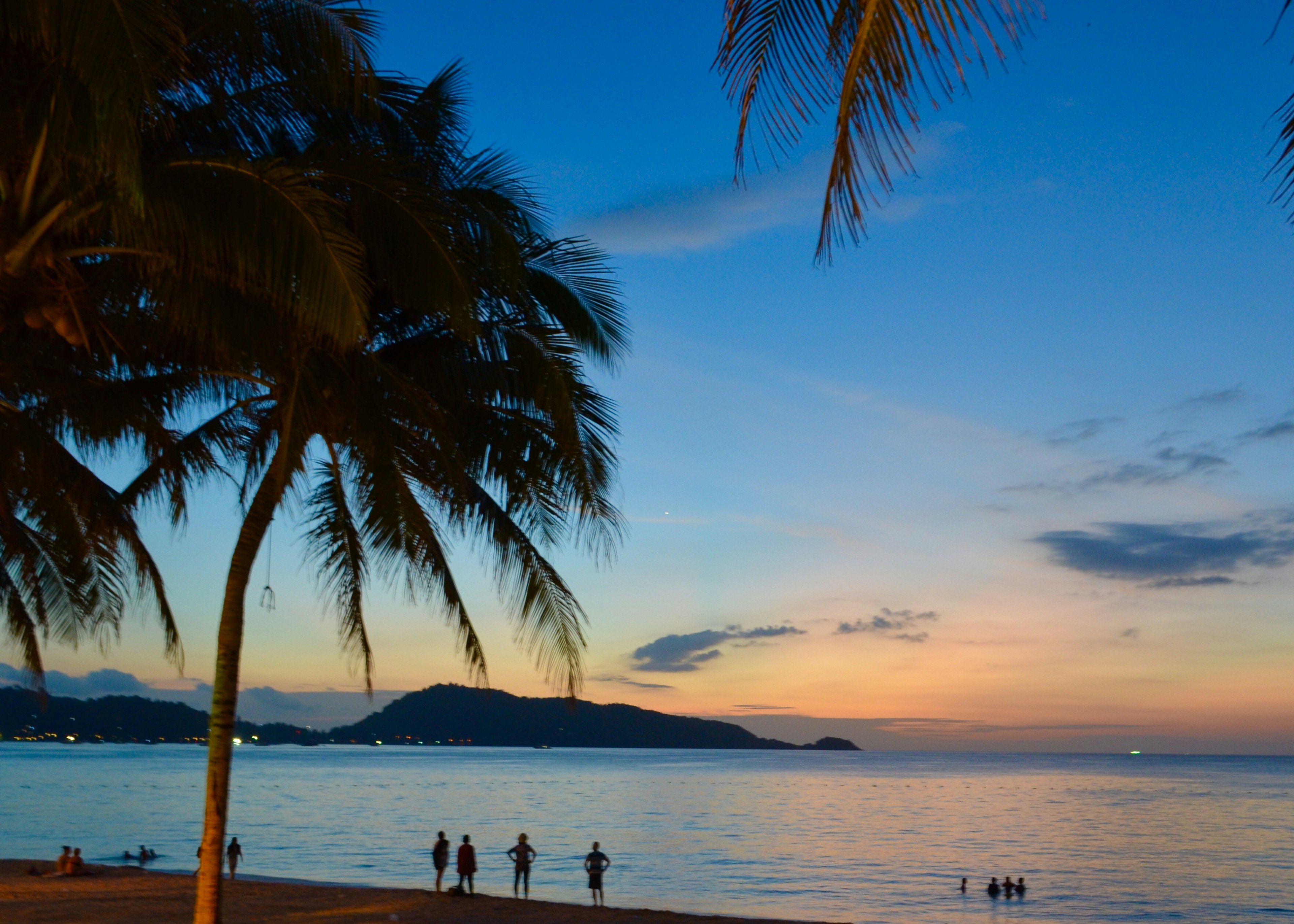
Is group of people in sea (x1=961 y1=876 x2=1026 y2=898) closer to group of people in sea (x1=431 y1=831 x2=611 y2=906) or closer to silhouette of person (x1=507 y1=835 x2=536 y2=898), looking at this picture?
group of people in sea (x1=431 y1=831 x2=611 y2=906)

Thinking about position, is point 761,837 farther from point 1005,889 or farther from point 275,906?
point 275,906

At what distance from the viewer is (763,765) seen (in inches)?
6900

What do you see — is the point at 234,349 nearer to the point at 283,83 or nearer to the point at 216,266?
the point at 216,266

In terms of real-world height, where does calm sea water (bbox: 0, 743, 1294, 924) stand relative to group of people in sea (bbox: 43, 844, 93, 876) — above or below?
below

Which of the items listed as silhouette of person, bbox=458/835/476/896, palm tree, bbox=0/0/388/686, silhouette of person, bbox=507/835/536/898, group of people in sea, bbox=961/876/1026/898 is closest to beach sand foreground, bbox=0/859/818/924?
silhouette of person, bbox=458/835/476/896

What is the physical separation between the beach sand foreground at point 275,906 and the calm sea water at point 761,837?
13.0 meters

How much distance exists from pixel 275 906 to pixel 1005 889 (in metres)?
22.8

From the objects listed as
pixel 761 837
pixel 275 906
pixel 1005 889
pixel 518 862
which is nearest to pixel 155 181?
pixel 275 906

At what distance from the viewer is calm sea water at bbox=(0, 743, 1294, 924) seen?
30312mm

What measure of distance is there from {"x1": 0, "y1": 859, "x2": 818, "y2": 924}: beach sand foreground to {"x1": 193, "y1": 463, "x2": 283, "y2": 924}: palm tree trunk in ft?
17.6

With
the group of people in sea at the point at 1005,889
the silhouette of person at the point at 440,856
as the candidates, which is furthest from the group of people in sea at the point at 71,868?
the group of people in sea at the point at 1005,889

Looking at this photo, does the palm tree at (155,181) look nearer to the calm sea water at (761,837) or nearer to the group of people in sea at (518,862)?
the group of people in sea at (518,862)

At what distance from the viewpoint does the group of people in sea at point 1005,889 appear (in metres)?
29.2

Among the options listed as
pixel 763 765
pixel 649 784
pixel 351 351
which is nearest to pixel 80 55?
pixel 351 351
